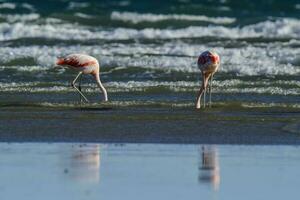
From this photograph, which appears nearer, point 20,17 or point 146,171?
point 146,171

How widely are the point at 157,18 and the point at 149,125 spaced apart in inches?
751

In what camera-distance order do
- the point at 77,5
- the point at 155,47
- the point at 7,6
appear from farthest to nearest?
the point at 77,5 → the point at 7,6 → the point at 155,47

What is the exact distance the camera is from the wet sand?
49.0 ft

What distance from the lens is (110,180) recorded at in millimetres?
11477

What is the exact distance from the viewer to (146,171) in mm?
12078

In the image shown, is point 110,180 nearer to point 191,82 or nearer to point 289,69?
point 191,82

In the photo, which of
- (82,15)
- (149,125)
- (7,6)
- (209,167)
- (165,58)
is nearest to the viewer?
(209,167)

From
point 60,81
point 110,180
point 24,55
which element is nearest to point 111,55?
point 24,55

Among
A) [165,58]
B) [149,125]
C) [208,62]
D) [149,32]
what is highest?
[208,62]

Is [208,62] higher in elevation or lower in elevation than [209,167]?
higher

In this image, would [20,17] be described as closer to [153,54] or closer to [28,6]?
[28,6]

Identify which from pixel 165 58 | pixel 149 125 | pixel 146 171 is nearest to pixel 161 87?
pixel 165 58

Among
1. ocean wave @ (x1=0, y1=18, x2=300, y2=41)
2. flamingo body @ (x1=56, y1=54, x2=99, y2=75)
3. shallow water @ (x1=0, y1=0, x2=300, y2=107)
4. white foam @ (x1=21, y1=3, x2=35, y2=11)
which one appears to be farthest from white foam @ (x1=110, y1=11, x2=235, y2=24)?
flamingo body @ (x1=56, y1=54, x2=99, y2=75)

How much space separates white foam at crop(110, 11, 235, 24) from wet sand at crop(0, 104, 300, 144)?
1624 cm
